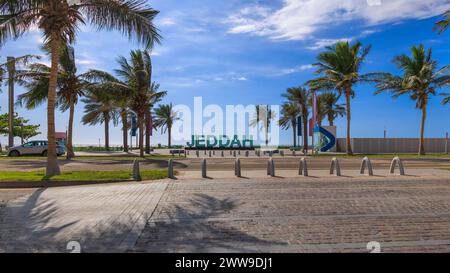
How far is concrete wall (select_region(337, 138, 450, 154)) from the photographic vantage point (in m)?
45.5

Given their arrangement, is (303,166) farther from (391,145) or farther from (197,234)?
(391,145)

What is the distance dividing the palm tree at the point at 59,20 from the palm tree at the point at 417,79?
26472 millimetres

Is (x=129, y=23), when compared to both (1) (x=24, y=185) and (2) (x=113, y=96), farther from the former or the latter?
(2) (x=113, y=96)

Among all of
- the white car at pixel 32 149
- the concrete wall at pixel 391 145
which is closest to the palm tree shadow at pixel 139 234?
the white car at pixel 32 149

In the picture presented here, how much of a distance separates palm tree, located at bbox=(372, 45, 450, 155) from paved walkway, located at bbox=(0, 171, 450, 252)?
25.2 metres

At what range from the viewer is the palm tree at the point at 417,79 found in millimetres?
32444

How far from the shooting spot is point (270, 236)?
218 inches

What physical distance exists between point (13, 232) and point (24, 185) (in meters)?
6.73

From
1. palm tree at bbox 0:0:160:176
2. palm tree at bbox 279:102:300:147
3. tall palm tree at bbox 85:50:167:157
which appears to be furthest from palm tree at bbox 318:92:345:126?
palm tree at bbox 0:0:160:176

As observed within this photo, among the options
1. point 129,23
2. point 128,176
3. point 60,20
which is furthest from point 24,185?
point 129,23

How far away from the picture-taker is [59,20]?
13.6 meters

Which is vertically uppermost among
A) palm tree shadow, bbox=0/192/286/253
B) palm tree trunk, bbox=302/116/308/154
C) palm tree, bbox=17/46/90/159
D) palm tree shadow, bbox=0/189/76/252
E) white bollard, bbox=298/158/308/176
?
palm tree, bbox=17/46/90/159

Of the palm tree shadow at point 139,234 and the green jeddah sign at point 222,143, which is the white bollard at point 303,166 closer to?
the palm tree shadow at point 139,234

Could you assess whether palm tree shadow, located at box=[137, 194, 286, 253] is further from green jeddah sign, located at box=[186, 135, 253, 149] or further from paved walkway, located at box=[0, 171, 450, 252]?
green jeddah sign, located at box=[186, 135, 253, 149]
